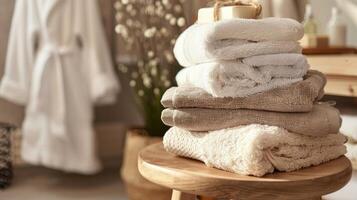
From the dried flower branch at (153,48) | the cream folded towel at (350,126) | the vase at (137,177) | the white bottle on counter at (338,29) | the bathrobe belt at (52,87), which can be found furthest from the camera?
the bathrobe belt at (52,87)

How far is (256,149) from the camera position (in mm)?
629

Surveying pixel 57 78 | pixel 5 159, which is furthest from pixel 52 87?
pixel 5 159

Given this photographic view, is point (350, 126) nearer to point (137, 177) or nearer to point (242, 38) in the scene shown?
point (242, 38)

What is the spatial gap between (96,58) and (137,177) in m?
0.49

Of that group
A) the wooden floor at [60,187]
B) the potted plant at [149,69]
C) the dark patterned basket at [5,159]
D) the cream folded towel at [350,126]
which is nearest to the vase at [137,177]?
the potted plant at [149,69]

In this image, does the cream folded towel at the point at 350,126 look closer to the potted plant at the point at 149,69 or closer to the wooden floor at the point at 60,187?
the potted plant at the point at 149,69

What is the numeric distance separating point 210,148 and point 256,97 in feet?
0.33

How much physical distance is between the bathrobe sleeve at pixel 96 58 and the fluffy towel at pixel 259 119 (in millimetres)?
1011

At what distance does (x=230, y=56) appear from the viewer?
0.69 metres

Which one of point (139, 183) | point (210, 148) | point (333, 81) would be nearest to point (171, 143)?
point (210, 148)

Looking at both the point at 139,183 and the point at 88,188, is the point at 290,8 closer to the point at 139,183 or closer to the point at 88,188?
the point at 139,183

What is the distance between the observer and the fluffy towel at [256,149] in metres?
0.64

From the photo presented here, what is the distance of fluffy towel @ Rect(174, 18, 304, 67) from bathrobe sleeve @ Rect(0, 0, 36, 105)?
43.3 inches

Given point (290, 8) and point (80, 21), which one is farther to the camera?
point (80, 21)
